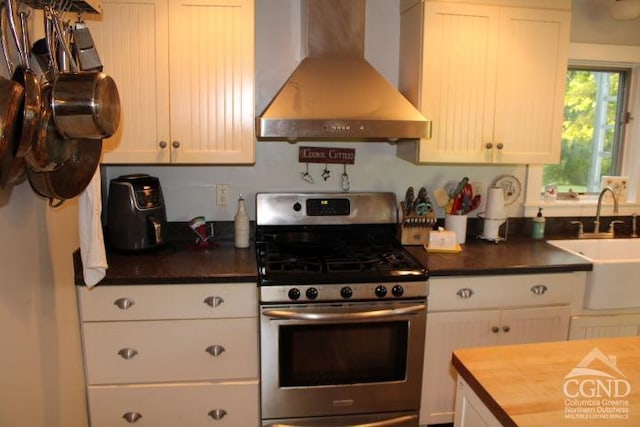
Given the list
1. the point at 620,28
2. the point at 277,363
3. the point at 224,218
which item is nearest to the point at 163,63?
the point at 224,218

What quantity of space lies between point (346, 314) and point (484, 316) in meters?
0.66

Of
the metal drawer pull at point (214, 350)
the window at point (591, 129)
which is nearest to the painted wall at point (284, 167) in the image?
the window at point (591, 129)

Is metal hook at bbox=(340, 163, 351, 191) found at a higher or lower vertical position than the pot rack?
lower

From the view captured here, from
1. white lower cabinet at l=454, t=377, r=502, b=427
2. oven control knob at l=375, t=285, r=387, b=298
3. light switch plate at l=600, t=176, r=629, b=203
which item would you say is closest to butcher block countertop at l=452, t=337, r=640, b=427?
white lower cabinet at l=454, t=377, r=502, b=427

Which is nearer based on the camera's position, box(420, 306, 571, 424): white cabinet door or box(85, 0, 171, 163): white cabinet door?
box(85, 0, 171, 163): white cabinet door

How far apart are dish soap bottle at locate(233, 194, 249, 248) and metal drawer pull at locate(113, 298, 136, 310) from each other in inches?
23.9

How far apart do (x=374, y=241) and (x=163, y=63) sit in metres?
1.35

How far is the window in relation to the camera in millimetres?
2824

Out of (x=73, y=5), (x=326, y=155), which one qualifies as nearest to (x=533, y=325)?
(x=326, y=155)

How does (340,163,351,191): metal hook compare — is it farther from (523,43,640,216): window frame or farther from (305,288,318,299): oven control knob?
(523,43,640,216): window frame

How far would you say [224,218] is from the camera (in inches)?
101

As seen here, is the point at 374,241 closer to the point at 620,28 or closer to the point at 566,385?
the point at 566,385

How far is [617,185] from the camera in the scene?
282cm

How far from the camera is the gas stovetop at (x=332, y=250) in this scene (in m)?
2.01
